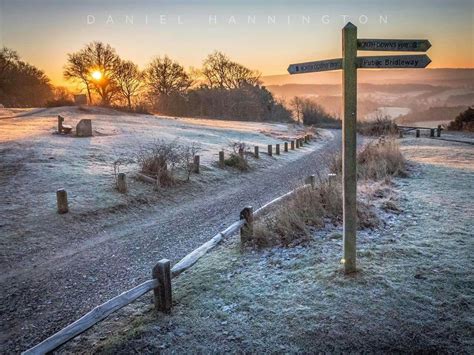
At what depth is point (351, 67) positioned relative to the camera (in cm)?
441

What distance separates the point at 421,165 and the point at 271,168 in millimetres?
6727

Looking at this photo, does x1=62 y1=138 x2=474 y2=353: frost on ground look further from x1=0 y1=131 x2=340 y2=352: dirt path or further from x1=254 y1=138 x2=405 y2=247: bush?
x1=0 y1=131 x2=340 y2=352: dirt path

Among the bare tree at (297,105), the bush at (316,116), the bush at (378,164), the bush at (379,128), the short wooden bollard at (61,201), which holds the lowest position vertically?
the short wooden bollard at (61,201)

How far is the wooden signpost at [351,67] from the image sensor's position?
4.26m

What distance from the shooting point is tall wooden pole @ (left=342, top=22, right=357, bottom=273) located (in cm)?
435

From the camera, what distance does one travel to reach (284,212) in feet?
22.0

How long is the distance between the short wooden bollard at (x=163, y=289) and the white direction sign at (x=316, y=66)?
10.1ft

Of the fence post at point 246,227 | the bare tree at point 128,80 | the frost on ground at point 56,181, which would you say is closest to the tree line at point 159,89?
the bare tree at point 128,80

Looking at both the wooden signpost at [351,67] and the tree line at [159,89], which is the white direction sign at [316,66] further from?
the tree line at [159,89]

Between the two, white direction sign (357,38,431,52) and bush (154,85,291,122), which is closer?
white direction sign (357,38,431,52)

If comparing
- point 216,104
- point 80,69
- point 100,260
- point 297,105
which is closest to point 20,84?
point 80,69

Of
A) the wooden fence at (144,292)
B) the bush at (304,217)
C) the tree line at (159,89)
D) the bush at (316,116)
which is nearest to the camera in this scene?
the wooden fence at (144,292)

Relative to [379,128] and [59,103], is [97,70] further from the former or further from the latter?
[379,128]

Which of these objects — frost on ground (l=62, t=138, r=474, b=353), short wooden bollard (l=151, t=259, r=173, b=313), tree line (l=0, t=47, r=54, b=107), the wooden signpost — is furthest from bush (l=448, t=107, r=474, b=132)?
tree line (l=0, t=47, r=54, b=107)
